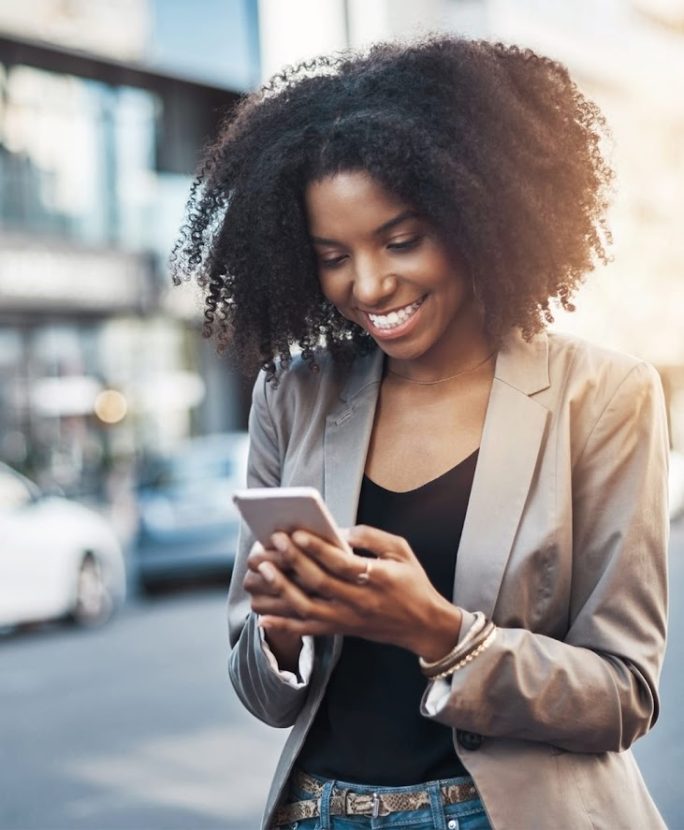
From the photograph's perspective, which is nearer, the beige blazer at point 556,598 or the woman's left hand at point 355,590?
the woman's left hand at point 355,590

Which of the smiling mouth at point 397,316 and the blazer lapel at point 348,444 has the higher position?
the smiling mouth at point 397,316

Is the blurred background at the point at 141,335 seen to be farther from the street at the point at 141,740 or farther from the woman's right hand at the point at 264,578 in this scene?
the woman's right hand at the point at 264,578

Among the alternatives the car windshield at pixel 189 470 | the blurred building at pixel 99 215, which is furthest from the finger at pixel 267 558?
the blurred building at pixel 99 215

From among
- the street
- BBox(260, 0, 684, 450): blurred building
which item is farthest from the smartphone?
BBox(260, 0, 684, 450): blurred building

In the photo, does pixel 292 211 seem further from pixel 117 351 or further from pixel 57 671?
pixel 117 351

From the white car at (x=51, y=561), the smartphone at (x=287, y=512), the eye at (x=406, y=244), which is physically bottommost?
the white car at (x=51, y=561)

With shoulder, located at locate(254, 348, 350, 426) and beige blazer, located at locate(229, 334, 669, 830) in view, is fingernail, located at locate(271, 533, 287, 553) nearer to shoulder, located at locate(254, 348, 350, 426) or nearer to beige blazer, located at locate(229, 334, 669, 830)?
beige blazer, located at locate(229, 334, 669, 830)

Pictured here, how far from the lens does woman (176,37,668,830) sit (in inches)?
73.4

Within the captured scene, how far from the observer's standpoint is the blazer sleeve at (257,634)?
2057 mm

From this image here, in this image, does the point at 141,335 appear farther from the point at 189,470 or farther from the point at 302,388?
the point at 302,388

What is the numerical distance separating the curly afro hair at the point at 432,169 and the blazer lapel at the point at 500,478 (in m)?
0.10

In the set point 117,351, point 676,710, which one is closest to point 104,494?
point 117,351

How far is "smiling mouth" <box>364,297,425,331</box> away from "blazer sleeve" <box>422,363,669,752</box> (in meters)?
0.33

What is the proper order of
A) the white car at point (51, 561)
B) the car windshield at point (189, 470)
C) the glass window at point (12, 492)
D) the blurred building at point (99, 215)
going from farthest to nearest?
the blurred building at point (99, 215) → the car windshield at point (189, 470) → the glass window at point (12, 492) → the white car at point (51, 561)
